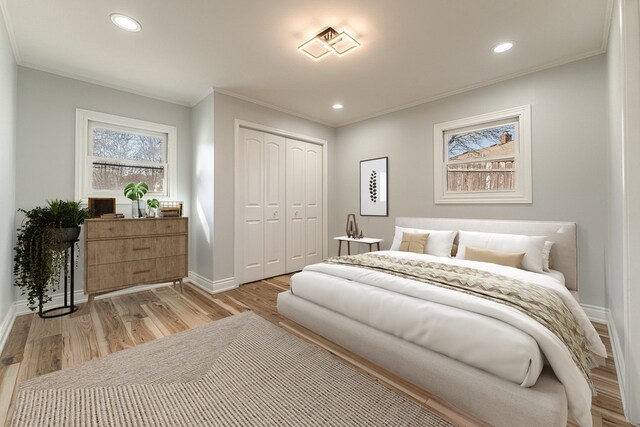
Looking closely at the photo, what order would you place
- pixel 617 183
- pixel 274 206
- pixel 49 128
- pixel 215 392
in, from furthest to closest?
pixel 274 206 → pixel 49 128 → pixel 617 183 → pixel 215 392

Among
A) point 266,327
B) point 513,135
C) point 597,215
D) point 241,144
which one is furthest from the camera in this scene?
point 241,144

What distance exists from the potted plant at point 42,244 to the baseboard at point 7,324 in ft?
0.45

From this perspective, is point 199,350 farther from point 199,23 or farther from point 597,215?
point 597,215

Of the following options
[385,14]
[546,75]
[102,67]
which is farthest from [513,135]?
[102,67]

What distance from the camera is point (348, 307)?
82.9 inches

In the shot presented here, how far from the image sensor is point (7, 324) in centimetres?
245

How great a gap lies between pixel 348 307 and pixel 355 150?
331 centimetres

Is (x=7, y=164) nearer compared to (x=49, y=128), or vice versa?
(x=7, y=164)

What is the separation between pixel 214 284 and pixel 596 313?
4138 millimetres

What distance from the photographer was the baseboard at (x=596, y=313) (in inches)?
106

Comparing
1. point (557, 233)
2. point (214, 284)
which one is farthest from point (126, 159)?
point (557, 233)

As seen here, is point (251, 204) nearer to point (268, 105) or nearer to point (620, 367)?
point (268, 105)

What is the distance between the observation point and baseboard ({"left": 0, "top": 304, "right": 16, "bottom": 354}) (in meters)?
2.22

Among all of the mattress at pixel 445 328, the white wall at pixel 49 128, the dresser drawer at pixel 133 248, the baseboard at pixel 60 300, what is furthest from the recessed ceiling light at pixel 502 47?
the baseboard at pixel 60 300
